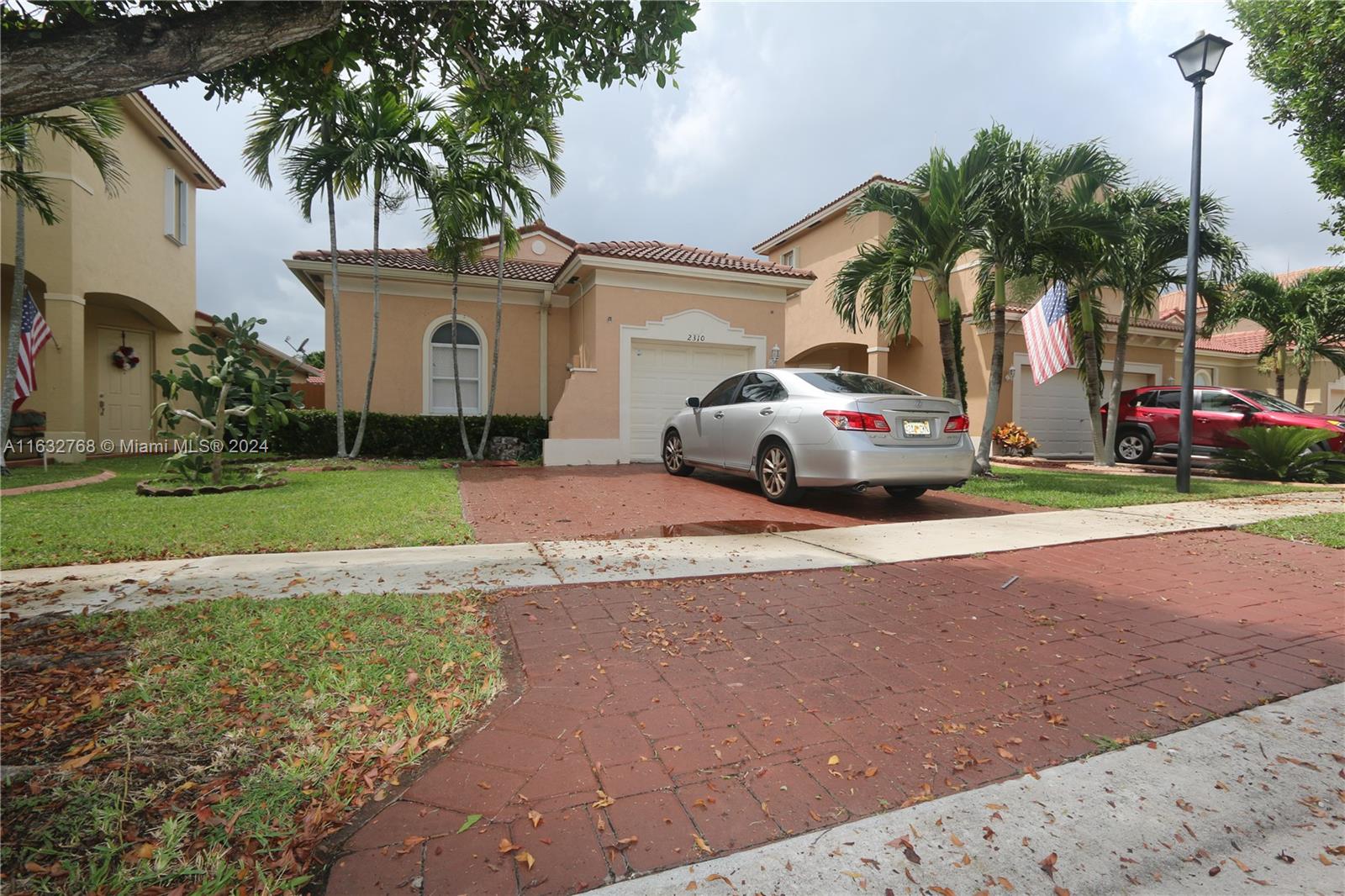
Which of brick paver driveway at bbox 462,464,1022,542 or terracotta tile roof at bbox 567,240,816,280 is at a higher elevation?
terracotta tile roof at bbox 567,240,816,280

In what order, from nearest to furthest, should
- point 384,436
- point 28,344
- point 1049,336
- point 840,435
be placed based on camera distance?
point 840,435, point 28,344, point 1049,336, point 384,436

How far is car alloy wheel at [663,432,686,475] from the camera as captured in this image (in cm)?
962

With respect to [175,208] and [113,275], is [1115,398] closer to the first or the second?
[113,275]

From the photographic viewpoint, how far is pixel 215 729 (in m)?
2.21

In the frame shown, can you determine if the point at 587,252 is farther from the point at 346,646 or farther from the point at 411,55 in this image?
the point at 346,646

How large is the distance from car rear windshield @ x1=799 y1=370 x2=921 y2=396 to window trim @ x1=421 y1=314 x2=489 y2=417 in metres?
8.86

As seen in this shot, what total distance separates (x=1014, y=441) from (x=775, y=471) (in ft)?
34.6

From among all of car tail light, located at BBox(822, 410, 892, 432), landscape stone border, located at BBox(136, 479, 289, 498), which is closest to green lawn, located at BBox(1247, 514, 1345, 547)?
car tail light, located at BBox(822, 410, 892, 432)

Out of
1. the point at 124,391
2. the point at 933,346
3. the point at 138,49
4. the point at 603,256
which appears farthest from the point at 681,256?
the point at 124,391

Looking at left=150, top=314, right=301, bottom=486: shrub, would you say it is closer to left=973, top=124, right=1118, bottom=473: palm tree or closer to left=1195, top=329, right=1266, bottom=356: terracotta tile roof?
left=973, top=124, right=1118, bottom=473: palm tree

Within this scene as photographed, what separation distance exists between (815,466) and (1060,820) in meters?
4.97

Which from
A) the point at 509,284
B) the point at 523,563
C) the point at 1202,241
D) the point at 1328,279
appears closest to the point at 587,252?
the point at 509,284

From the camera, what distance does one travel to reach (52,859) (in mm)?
1601

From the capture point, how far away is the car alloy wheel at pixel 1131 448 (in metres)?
14.8
